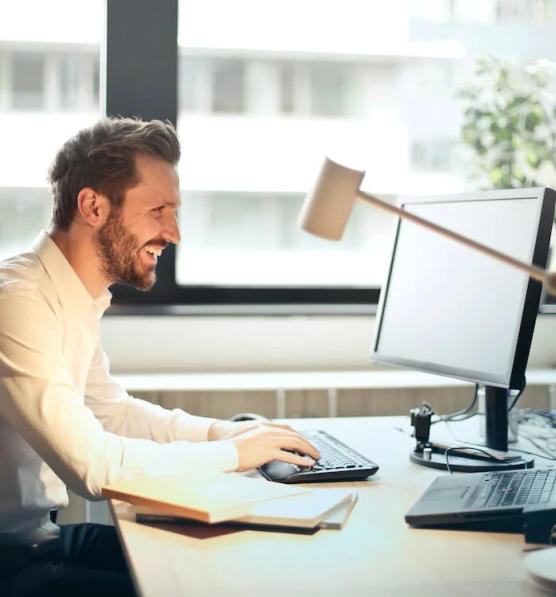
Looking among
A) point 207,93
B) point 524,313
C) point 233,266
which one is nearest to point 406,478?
point 524,313

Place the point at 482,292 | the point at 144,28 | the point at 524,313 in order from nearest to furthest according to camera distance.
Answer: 1. the point at 524,313
2. the point at 482,292
3. the point at 144,28

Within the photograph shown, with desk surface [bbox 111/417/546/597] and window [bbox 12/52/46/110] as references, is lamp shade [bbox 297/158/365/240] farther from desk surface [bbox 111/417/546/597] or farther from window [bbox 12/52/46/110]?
window [bbox 12/52/46/110]

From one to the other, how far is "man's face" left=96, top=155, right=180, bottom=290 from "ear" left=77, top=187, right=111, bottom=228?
0.05 feet

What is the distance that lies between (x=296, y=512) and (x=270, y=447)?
0.28m

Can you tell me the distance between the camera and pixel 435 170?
3324 millimetres

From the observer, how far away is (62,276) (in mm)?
1734

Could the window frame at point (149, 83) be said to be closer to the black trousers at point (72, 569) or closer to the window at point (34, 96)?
the window at point (34, 96)

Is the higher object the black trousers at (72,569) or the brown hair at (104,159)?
the brown hair at (104,159)

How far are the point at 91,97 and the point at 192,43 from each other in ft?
1.26

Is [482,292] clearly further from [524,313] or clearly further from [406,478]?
[406,478]

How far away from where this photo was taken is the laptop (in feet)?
4.31

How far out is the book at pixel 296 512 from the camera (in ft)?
4.29

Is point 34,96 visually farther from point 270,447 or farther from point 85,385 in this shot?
point 270,447

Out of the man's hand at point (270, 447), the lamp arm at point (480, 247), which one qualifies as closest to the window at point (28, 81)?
the man's hand at point (270, 447)
